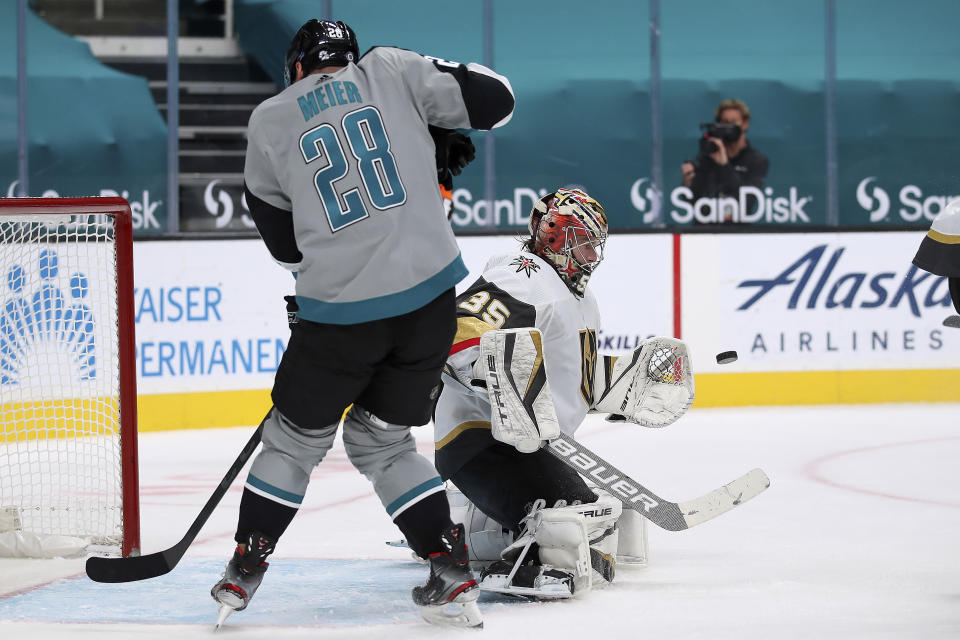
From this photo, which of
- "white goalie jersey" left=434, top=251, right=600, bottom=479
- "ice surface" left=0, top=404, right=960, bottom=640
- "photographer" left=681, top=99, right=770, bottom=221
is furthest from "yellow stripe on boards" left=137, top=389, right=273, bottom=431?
"white goalie jersey" left=434, top=251, right=600, bottom=479

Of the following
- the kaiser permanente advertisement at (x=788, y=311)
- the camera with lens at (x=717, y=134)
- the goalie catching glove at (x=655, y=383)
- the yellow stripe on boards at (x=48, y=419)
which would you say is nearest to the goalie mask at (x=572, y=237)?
the goalie catching glove at (x=655, y=383)

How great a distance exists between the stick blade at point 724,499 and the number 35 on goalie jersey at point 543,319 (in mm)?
276

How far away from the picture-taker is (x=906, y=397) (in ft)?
20.0

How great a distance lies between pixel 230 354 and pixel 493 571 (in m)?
3.19

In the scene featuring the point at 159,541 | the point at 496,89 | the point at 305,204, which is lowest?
the point at 159,541

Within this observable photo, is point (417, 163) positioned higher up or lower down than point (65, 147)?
lower down

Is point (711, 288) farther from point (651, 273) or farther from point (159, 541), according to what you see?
point (159, 541)

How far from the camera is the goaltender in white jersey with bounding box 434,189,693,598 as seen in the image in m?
2.38

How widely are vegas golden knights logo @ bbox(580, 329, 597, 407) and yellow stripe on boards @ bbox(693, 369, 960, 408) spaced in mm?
3410

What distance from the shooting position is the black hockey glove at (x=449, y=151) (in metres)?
2.23

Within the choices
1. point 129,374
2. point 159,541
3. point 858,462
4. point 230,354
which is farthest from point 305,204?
point 230,354

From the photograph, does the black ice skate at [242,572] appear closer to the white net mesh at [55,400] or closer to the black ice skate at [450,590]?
the black ice skate at [450,590]

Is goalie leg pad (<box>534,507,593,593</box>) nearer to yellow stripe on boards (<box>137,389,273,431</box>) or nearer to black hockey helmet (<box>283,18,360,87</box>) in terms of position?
black hockey helmet (<box>283,18,360,87</box>)

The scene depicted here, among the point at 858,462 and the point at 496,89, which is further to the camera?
the point at 858,462
